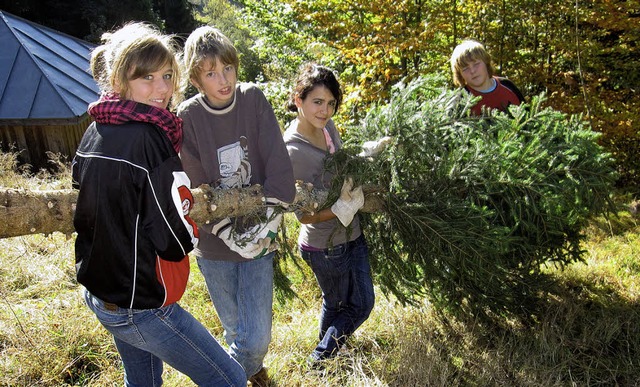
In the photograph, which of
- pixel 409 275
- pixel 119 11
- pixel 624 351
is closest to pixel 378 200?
pixel 409 275

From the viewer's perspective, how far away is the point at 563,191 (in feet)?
8.90

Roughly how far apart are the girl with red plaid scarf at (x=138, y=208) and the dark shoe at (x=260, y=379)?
0.87 m

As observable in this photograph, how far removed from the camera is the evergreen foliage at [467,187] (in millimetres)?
2689

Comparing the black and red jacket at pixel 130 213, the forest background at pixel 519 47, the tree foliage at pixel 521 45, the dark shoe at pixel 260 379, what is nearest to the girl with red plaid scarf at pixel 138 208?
the black and red jacket at pixel 130 213

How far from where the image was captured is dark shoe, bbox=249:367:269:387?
2.76 m

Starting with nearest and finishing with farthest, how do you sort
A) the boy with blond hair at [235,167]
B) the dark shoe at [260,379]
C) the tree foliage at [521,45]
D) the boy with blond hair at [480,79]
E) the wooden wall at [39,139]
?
the boy with blond hair at [235,167]
the dark shoe at [260,379]
the boy with blond hair at [480,79]
the tree foliage at [521,45]
the wooden wall at [39,139]

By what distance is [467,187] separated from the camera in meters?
2.84

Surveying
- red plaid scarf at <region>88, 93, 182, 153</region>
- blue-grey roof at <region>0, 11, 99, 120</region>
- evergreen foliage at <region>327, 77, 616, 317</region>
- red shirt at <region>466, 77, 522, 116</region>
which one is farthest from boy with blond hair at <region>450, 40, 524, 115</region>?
blue-grey roof at <region>0, 11, 99, 120</region>

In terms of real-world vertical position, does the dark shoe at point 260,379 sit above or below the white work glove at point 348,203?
below

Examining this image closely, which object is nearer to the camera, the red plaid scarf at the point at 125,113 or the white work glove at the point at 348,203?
the red plaid scarf at the point at 125,113

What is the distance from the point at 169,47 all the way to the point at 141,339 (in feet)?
3.72

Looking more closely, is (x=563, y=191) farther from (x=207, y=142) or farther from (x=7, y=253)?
(x=7, y=253)

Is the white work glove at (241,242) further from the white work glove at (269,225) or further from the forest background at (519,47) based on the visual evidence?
the forest background at (519,47)

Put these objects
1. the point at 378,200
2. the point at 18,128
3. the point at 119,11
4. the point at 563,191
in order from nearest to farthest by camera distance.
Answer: the point at 563,191, the point at 378,200, the point at 18,128, the point at 119,11
